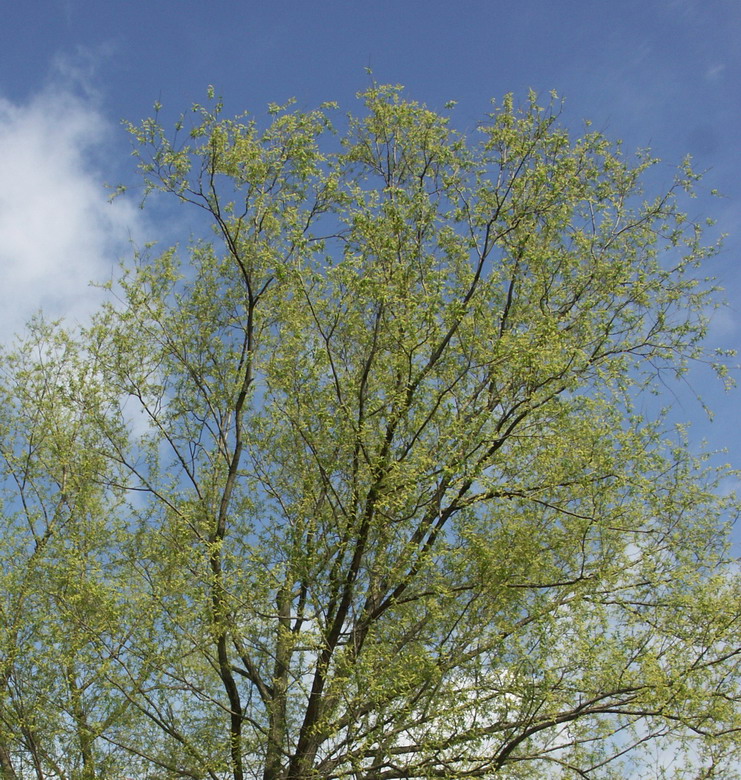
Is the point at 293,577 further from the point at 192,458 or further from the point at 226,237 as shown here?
the point at 226,237

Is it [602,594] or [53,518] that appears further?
[53,518]

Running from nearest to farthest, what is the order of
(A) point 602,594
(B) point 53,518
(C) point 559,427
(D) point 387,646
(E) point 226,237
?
(D) point 387,646 → (A) point 602,594 → (C) point 559,427 → (E) point 226,237 → (B) point 53,518

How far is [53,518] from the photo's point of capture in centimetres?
1567

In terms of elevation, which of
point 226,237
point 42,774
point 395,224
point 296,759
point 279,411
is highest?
point 226,237

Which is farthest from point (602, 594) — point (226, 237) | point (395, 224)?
point (226, 237)

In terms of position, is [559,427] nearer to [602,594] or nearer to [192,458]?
[602,594]

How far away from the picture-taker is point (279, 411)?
12578mm

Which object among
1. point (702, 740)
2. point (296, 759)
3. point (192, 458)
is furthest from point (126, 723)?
point (702, 740)

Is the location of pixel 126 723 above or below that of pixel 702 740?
above

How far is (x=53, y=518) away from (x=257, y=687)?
569 centimetres

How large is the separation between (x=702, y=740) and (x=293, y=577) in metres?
6.27

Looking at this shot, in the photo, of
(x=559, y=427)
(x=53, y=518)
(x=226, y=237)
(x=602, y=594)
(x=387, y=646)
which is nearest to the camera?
(x=387, y=646)

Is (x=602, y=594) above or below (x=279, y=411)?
below

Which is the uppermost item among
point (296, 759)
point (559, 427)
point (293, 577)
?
point (559, 427)
